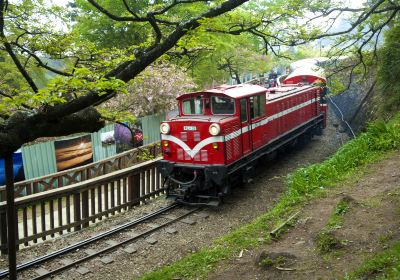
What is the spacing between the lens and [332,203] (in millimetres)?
8898

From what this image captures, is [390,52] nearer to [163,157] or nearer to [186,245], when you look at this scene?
[163,157]

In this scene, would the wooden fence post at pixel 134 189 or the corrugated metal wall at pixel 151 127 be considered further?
the corrugated metal wall at pixel 151 127

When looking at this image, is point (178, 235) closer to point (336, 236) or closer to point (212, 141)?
point (212, 141)

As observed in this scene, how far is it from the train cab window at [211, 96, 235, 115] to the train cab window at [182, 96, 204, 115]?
1.29 ft

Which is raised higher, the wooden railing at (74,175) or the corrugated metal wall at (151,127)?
the corrugated metal wall at (151,127)

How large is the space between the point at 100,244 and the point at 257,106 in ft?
21.6

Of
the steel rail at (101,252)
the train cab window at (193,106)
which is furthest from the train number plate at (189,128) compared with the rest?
the steel rail at (101,252)

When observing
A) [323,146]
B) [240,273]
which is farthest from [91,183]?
[323,146]

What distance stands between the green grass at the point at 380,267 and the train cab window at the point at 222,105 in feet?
22.4

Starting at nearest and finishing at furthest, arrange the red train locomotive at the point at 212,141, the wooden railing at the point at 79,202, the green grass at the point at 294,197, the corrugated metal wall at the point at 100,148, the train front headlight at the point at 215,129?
the green grass at the point at 294,197, the wooden railing at the point at 79,202, the train front headlight at the point at 215,129, the red train locomotive at the point at 212,141, the corrugated metal wall at the point at 100,148

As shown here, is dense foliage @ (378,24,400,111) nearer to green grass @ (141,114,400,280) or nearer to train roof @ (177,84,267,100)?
green grass @ (141,114,400,280)

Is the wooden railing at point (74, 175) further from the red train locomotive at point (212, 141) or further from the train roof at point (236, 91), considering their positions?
the train roof at point (236, 91)

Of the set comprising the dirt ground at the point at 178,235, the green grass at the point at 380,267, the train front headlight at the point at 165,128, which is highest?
the train front headlight at the point at 165,128

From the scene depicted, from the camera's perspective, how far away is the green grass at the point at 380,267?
5120mm
